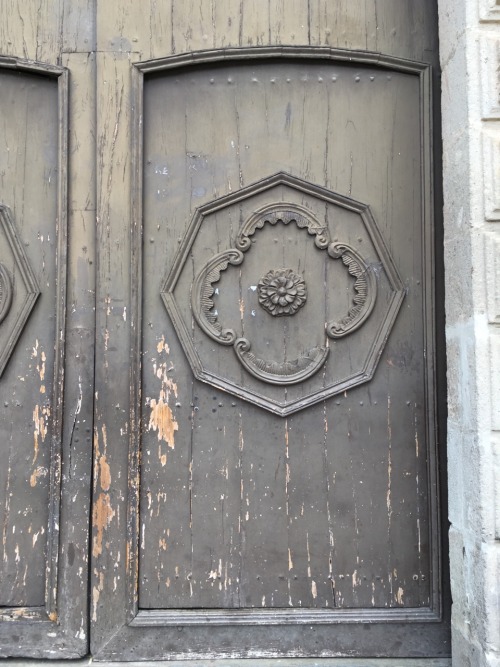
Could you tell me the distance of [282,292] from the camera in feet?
7.67

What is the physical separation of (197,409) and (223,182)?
2.71 ft

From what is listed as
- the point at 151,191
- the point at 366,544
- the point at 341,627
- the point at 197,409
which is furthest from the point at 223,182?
the point at 341,627

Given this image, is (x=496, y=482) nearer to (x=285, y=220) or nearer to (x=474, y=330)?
(x=474, y=330)

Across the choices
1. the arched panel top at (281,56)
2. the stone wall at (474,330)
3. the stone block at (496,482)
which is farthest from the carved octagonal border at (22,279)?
the stone block at (496,482)

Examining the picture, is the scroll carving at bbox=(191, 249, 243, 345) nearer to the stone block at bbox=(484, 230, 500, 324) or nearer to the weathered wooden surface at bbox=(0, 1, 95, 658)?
the weathered wooden surface at bbox=(0, 1, 95, 658)

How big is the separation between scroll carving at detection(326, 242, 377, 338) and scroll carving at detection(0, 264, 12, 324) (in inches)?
45.0

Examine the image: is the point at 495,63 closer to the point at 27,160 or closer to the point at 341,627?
the point at 27,160

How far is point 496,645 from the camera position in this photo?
189 centimetres

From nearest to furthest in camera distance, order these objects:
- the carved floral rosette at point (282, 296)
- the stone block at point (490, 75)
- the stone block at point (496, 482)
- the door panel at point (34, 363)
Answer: the stone block at point (496, 482)
the stone block at point (490, 75)
the door panel at point (34, 363)
the carved floral rosette at point (282, 296)

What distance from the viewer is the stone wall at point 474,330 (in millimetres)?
1924

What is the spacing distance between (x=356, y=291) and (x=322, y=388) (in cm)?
37

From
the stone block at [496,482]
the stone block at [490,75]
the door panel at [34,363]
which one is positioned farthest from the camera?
the door panel at [34,363]

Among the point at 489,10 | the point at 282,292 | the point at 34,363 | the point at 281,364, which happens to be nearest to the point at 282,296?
the point at 282,292

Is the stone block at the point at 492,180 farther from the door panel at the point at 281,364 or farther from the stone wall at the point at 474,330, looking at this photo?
the door panel at the point at 281,364
